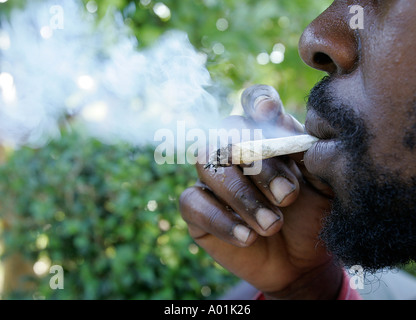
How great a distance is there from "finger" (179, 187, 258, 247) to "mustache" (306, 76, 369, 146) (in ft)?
1.90

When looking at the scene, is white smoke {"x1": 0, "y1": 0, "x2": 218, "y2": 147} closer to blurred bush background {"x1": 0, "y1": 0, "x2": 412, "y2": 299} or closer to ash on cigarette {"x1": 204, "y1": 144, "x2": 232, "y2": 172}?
blurred bush background {"x1": 0, "y1": 0, "x2": 412, "y2": 299}

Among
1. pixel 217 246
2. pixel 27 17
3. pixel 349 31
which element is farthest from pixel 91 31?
pixel 349 31

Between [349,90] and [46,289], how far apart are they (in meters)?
3.39

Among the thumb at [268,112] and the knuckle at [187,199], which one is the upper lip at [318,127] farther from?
the knuckle at [187,199]

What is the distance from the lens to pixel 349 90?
1328 mm

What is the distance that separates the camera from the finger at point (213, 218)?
1.70 meters

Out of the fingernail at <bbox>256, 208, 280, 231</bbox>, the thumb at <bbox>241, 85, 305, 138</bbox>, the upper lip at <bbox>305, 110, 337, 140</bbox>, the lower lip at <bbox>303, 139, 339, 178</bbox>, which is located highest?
the thumb at <bbox>241, 85, 305, 138</bbox>

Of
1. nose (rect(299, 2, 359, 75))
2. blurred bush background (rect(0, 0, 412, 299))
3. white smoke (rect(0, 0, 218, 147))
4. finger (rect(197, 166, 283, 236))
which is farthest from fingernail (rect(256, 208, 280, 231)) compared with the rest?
blurred bush background (rect(0, 0, 412, 299))

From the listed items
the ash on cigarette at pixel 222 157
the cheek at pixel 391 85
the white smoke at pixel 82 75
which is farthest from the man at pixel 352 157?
the white smoke at pixel 82 75

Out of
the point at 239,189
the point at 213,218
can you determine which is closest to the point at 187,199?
the point at 213,218

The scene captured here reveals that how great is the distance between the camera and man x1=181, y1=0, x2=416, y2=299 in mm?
1229

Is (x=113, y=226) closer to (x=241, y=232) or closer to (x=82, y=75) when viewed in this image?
(x=82, y=75)

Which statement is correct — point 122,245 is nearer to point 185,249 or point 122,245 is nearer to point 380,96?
point 185,249

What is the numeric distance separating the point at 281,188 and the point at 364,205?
0.32 m
